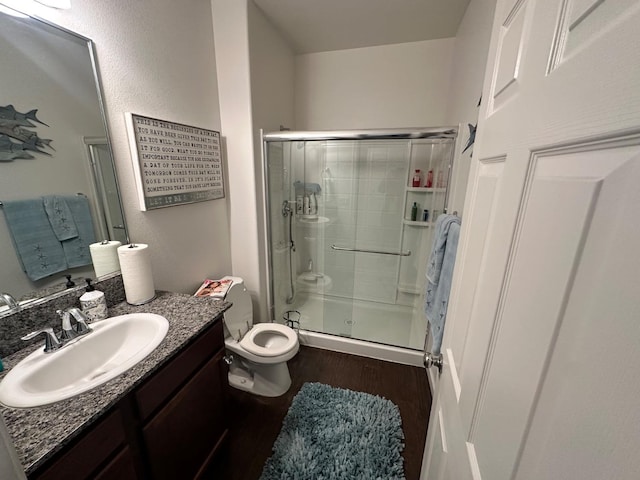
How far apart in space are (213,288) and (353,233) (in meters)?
1.47

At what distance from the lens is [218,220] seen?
6.41 feet

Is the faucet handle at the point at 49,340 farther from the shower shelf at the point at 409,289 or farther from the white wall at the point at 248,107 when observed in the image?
the shower shelf at the point at 409,289

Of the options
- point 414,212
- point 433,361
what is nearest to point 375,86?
point 414,212

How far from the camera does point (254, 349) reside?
168 centimetres

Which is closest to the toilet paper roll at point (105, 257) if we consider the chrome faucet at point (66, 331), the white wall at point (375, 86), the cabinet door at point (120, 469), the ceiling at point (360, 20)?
the chrome faucet at point (66, 331)

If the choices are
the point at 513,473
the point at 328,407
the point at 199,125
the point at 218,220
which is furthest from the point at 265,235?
the point at 513,473

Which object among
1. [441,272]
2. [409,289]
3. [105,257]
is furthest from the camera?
[409,289]

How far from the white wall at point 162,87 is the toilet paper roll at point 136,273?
7.2 inches

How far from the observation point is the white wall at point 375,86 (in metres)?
2.29

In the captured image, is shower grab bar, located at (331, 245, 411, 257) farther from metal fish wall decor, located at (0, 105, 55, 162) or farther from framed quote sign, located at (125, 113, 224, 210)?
metal fish wall decor, located at (0, 105, 55, 162)

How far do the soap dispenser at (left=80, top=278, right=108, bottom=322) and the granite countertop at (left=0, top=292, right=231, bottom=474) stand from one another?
0.17m

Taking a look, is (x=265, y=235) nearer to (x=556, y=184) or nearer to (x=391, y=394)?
(x=391, y=394)

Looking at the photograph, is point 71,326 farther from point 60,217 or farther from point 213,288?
point 213,288

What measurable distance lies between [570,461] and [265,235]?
6.74ft
